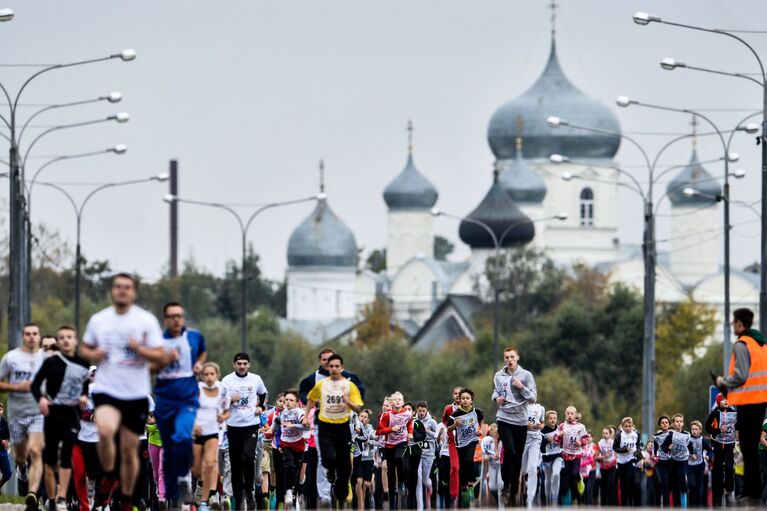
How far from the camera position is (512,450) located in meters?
27.0

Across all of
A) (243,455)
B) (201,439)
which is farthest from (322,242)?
(201,439)

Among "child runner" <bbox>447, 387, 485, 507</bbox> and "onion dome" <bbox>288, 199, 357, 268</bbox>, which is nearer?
"child runner" <bbox>447, 387, 485, 507</bbox>

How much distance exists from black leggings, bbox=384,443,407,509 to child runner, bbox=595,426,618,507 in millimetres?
3258

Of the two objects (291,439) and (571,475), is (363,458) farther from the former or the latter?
(291,439)

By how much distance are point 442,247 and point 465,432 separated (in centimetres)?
16610

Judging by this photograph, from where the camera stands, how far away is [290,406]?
29531 mm

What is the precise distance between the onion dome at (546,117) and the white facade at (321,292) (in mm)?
15908

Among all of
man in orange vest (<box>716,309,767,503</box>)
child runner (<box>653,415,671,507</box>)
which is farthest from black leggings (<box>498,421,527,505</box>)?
child runner (<box>653,415,671,507</box>)

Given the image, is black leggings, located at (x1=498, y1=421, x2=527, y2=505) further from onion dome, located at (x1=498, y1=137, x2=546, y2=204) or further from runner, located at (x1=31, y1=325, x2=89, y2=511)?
onion dome, located at (x1=498, y1=137, x2=546, y2=204)

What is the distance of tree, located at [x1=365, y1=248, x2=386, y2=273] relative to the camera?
630ft

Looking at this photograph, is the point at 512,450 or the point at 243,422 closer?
the point at 243,422

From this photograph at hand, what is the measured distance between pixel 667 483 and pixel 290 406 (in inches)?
212

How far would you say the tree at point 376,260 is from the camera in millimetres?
192000

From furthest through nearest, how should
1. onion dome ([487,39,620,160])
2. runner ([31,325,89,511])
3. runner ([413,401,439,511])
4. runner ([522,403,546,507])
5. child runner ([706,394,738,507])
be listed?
1. onion dome ([487,39,620,160])
2. runner ([413,401,439,511])
3. runner ([522,403,546,507])
4. child runner ([706,394,738,507])
5. runner ([31,325,89,511])
